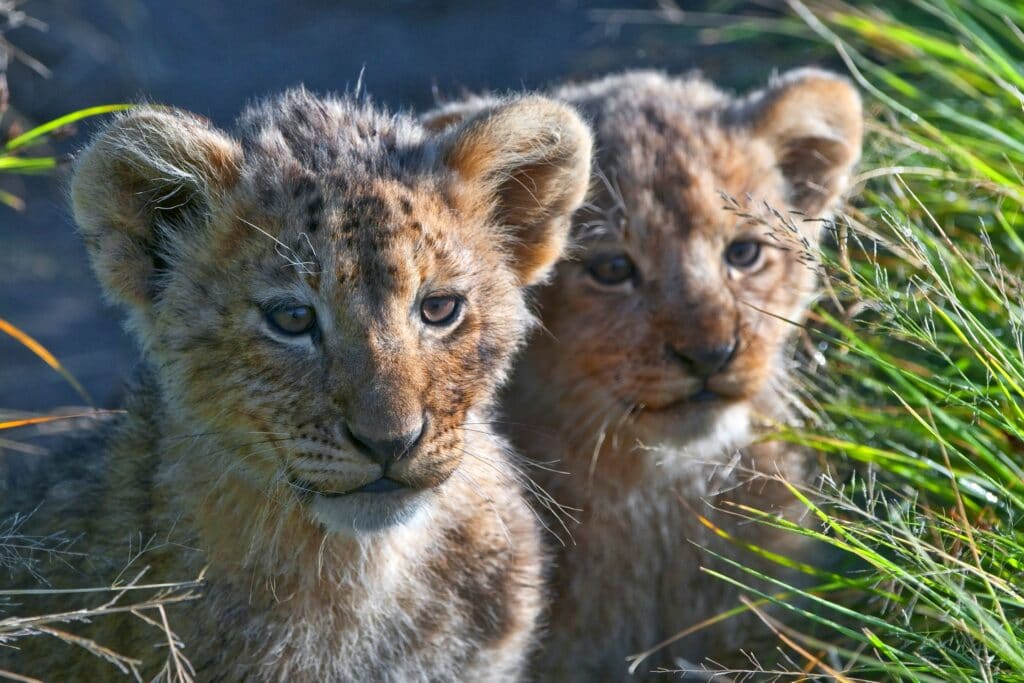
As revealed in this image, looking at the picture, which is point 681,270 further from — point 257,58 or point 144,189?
point 257,58

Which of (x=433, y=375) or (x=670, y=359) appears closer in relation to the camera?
(x=433, y=375)

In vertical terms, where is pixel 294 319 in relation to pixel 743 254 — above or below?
above

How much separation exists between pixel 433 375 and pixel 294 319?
0.38m

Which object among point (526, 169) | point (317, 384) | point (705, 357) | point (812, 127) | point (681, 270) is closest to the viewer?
point (317, 384)

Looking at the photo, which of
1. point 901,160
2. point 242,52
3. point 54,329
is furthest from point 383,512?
point 242,52

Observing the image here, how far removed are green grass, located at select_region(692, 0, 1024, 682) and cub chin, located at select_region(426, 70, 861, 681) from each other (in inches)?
6.8

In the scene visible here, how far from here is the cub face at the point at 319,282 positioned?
318 centimetres

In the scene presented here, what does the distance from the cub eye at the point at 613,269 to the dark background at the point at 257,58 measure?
2.52m

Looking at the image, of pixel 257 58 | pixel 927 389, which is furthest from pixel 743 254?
pixel 257 58

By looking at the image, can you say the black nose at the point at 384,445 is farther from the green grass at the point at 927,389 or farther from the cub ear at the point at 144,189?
the green grass at the point at 927,389

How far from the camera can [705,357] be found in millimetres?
4070

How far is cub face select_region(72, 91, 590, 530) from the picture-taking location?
318 cm

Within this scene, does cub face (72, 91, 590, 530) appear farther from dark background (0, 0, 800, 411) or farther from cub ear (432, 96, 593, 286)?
dark background (0, 0, 800, 411)

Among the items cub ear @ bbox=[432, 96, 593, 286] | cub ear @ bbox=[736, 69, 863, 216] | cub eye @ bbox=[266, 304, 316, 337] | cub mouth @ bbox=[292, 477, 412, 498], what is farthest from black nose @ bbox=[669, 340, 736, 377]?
cub eye @ bbox=[266, 304, 316, 337]
